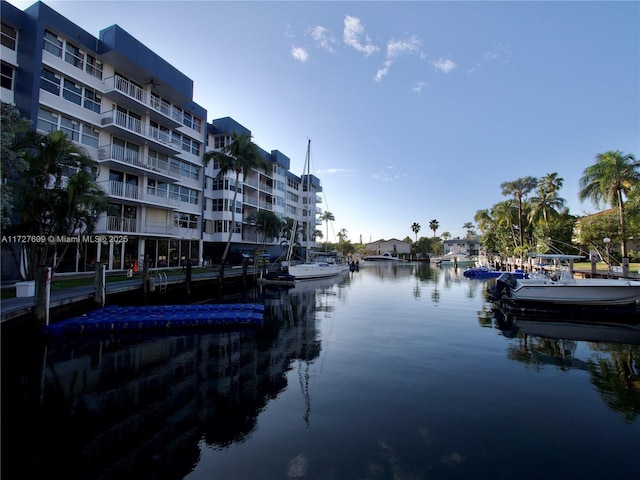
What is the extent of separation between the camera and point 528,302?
68.0ft

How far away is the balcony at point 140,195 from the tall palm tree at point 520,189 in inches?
1943

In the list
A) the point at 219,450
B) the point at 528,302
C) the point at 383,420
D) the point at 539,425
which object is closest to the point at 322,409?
the point at 383,420

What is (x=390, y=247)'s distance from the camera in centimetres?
13512

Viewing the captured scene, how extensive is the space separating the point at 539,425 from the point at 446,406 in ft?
6.39

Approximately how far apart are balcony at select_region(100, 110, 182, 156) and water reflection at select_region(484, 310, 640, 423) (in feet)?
101

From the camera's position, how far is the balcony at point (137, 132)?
2655cm

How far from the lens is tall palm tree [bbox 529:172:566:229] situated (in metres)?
48.5

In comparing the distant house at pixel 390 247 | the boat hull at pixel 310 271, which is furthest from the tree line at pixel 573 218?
the distant house at pixel 390 247

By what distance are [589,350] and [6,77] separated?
3549 centimetres

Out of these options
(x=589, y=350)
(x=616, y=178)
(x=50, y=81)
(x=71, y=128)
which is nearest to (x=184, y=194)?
(x=71, y=128)

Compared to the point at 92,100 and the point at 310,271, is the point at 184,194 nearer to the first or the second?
the point at 92,100

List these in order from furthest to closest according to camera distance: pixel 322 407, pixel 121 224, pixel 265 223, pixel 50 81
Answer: pixel 265 223 < pixel 121 224 < pixel 50 81 < pixel 322 407

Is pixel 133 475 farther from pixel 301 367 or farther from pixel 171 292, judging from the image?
pixel 171 292

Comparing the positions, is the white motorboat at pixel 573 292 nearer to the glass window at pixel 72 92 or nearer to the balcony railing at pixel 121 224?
the balcony railing at pixel 121 224
